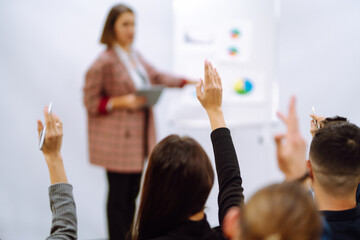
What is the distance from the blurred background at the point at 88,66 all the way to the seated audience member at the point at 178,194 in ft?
5.25

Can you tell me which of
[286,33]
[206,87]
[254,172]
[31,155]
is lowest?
[254,172]

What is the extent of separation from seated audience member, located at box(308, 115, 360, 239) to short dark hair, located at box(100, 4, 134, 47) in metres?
1.49

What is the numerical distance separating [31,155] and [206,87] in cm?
186

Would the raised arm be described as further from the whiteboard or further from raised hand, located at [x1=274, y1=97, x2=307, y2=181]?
the whiteboard

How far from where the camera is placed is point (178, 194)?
94cm

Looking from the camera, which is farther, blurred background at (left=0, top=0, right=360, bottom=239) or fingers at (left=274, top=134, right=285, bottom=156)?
blurred background at (left=0, top=0, right=360, bottom=239)

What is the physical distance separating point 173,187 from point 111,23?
1.60 meters

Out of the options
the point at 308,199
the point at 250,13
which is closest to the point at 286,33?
the point at 250,13

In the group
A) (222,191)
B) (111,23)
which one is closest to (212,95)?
(222,191)

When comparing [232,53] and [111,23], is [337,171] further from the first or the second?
[232,53]

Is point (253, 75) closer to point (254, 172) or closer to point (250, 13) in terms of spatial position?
point (250, 13)

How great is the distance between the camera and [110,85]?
2.33 m

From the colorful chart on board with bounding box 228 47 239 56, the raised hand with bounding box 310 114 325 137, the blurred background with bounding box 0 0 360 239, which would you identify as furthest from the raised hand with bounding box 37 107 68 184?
the colorful chart on board with bounding box 228 47 239 56

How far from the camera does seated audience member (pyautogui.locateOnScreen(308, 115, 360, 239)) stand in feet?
3.57
